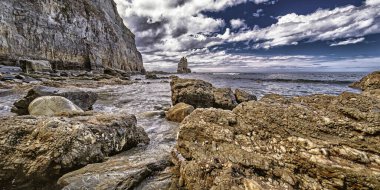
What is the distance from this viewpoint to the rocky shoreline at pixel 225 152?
2539 mm

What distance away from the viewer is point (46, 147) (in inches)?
135

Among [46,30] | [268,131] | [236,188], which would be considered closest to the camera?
[236,188]

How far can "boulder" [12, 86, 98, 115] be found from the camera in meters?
8.12

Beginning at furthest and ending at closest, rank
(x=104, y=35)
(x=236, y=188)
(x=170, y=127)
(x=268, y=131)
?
1. (x=104, y=35)
2. (x=170, y=127)
3. (x=268, y=131)
4. (x=236, y=188)

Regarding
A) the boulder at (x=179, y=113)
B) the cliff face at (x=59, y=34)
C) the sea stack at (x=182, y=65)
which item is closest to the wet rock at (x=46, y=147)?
the boulder at (x=179, y=113)

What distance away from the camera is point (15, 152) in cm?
334

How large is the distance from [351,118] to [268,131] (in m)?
1.19

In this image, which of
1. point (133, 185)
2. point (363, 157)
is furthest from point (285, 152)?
point (133, 185)

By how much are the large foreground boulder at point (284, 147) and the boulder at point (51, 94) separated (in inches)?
289

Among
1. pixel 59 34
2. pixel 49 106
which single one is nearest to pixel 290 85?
pixel 49 106

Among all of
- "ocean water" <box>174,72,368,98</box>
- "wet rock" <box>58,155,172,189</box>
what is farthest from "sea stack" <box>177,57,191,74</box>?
"wet rock" <box>58,155,172,189</box>

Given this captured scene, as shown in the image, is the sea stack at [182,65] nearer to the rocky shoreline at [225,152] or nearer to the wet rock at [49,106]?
the wet rock at [49,106]

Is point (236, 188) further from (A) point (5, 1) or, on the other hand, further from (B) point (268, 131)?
(A) point (5, 1)

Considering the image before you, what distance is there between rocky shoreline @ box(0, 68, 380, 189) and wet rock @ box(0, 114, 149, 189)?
0.04ft
